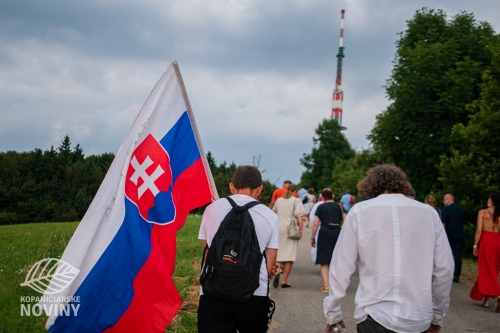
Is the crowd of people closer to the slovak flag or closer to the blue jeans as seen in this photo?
the slovak flag

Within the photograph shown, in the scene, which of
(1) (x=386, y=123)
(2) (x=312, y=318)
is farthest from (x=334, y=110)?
(2) (x=312, y=318)

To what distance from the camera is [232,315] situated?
375cm

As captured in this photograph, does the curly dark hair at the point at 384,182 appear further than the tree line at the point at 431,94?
No

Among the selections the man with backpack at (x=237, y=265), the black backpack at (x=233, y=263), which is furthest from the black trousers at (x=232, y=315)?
the black backpack at (x=233, y=263)

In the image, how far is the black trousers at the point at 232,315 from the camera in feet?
12.1

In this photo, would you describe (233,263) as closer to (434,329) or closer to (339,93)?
(434,329)

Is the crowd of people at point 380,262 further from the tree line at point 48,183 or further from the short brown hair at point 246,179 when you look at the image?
the tree line at point 48,183

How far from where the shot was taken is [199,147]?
4.98m

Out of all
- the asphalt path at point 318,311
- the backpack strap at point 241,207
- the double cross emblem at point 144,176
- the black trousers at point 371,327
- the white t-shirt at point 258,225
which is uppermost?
the double cross emblem at point 144,176

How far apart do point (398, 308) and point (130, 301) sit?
79.9 inches

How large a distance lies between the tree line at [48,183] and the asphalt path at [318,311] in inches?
136

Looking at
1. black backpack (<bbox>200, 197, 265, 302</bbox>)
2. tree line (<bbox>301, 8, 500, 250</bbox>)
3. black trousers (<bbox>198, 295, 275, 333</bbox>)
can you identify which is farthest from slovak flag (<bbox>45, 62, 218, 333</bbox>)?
tree line (<bbox>301, 8, 500, 250</bbox>)

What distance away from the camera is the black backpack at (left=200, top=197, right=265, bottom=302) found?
11.8ft

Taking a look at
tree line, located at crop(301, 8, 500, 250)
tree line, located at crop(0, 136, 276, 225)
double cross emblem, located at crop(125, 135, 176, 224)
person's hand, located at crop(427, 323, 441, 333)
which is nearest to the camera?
person's hand, located at crop(427, 323, 441, 333)
